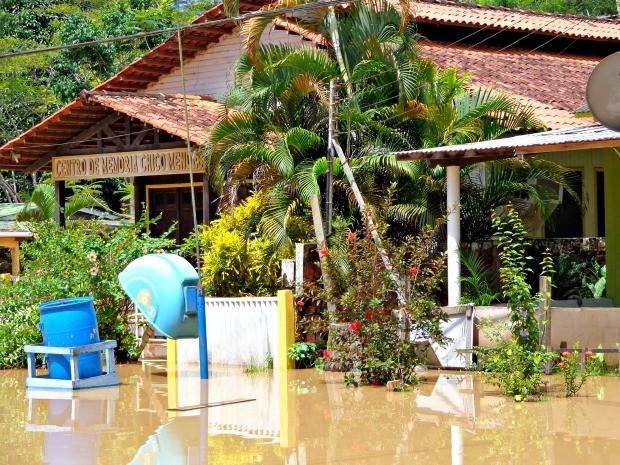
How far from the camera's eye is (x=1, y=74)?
3631cm

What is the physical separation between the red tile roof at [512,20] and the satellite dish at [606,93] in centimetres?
1491

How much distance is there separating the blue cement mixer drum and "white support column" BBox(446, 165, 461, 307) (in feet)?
11.1

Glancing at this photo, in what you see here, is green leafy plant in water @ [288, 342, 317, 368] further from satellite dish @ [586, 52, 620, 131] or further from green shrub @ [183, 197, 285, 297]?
satellite dish @ [586, 52, 620, 131]

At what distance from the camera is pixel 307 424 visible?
10938 millimetres

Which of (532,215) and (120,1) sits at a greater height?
(120,1)

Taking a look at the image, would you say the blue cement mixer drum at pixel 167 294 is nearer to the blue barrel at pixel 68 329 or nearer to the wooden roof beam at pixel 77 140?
the blue barrel at pixel 68 329

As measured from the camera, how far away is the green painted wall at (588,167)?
61.9 feet

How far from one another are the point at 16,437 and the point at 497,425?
444 cm

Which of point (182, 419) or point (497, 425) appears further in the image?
point (182, 419)

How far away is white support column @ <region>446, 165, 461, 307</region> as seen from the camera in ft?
50.0

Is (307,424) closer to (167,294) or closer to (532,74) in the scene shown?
(167,294)

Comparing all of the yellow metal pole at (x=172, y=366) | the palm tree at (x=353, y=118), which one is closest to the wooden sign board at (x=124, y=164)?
the palm tree at (x=353, y=118)

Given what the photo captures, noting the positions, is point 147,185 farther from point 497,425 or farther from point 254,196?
point 497,425

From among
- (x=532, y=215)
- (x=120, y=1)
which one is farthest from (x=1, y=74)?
(x=532, y=215)
